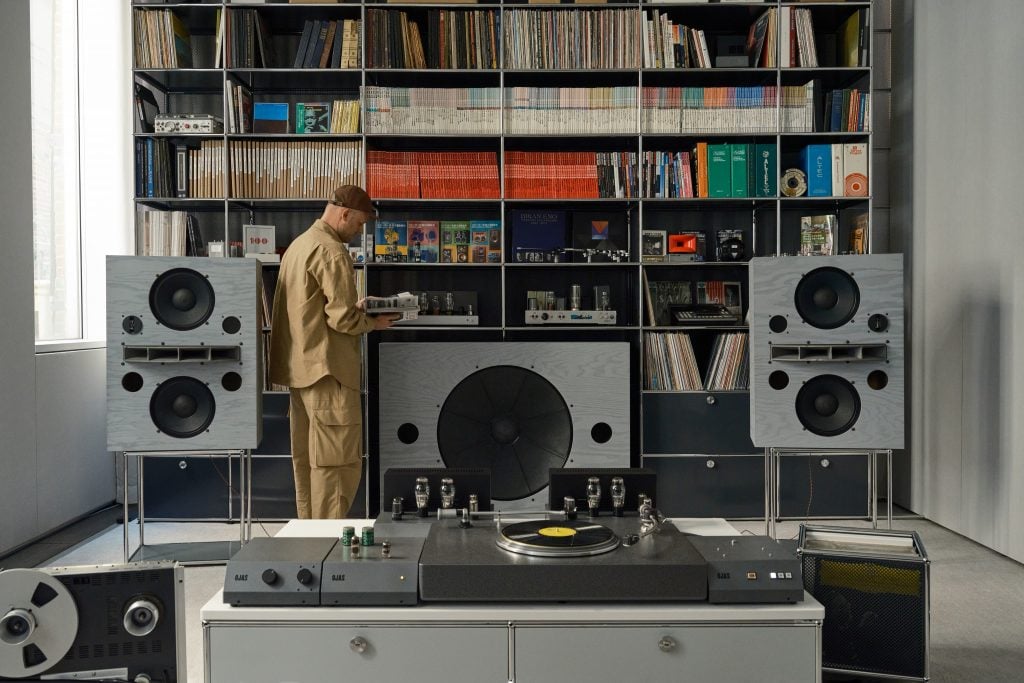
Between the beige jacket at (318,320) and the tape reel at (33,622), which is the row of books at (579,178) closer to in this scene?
the beige jacket at (318,320)

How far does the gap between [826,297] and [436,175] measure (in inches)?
71.8

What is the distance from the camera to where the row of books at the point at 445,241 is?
13.9 feet

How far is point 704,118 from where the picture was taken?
4.17 m

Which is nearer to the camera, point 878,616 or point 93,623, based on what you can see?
point 93,623

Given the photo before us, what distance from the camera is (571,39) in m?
4.14

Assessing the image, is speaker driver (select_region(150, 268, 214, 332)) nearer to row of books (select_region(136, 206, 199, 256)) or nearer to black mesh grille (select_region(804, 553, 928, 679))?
row of books (select_region(136, 206, 199, 256))

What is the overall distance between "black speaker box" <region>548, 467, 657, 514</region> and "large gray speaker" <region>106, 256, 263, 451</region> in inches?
65.1

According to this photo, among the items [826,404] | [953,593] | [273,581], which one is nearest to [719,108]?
[826,404]

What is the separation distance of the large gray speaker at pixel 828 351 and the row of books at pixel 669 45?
52.7 inches

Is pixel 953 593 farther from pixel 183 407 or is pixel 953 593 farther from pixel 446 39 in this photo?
pixel 446 39

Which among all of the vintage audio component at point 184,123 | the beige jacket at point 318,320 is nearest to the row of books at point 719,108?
the beige jacket at point 318,320

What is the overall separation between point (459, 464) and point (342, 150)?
1504 mm

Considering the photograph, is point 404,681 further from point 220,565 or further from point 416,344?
point 416,344

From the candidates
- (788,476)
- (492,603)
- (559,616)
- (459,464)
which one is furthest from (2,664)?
(788,476)
